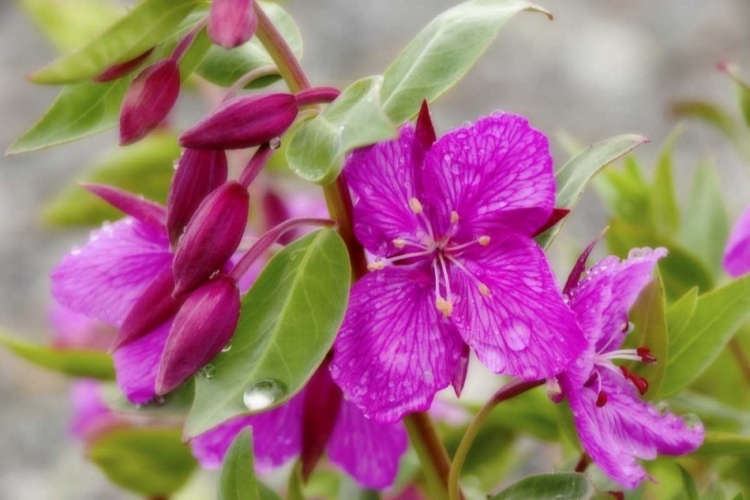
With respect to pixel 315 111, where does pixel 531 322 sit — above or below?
below

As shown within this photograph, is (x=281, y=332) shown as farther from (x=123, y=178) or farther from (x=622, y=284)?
(x=123, y=178)

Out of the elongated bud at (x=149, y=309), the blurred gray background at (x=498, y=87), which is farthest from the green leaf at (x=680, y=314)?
the blurred gray background at (x=498, y=87)

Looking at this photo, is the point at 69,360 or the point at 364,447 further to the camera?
the point at 69,360

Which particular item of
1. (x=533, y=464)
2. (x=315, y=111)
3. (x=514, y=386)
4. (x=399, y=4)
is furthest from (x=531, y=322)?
(x=399, y=4)

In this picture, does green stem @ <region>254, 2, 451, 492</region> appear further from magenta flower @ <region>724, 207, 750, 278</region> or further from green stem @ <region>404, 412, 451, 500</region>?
magenta flower @ <region>724, 207, 750, 278</region>

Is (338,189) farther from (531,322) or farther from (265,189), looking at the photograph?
(265,189)

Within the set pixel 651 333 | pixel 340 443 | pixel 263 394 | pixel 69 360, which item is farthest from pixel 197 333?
pixel 69 360
